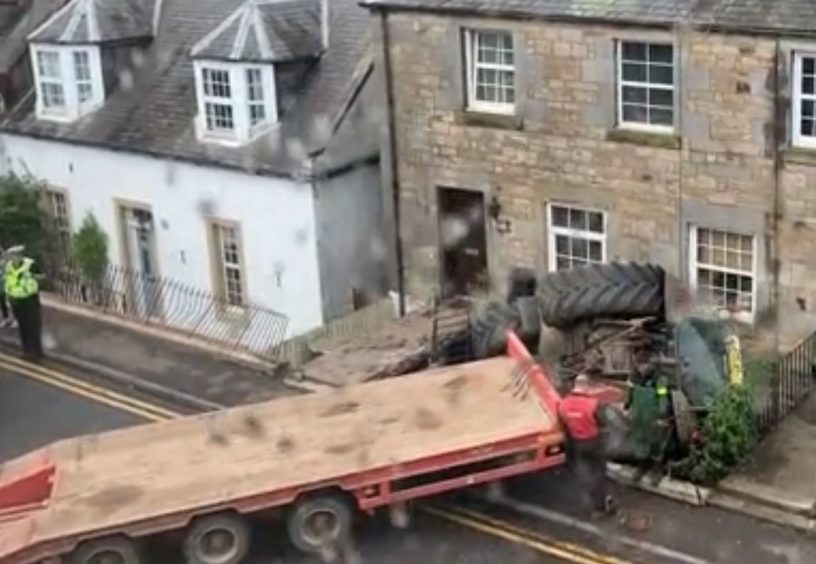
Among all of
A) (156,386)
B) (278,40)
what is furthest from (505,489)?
(278,40)

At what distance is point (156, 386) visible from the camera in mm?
21016

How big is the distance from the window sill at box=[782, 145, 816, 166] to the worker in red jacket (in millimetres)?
4963

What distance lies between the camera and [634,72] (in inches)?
817

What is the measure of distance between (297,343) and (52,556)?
813 centimetres

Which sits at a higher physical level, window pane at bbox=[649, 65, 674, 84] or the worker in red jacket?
window pane at bbox=[649, 65, 674, 84]

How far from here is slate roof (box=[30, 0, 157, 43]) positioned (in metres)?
28.6

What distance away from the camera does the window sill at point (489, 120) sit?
21938mm

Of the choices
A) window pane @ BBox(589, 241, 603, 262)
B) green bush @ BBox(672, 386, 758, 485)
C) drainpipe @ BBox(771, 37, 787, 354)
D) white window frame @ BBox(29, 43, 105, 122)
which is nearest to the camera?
green bush @ BBox(672, 386, 758, 485)

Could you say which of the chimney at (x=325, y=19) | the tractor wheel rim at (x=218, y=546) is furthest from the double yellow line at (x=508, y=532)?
the chimney at (x=325, y=19)

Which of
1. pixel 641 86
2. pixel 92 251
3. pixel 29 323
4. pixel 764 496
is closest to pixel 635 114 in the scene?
pixel 641 86

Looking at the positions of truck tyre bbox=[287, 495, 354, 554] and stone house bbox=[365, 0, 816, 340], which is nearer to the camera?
truck tyre bbox=[287, 495, 354, 554]

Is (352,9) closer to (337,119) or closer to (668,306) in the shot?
(337,119)

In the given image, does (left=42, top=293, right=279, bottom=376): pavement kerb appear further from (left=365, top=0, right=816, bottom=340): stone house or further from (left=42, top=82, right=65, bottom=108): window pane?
(left=42, top=82, right=65, bottom=108): window pane

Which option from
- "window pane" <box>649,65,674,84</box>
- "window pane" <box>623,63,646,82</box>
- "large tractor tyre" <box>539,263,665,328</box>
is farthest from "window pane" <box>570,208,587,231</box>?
"window pane" <box>649,65,674,84</box>
